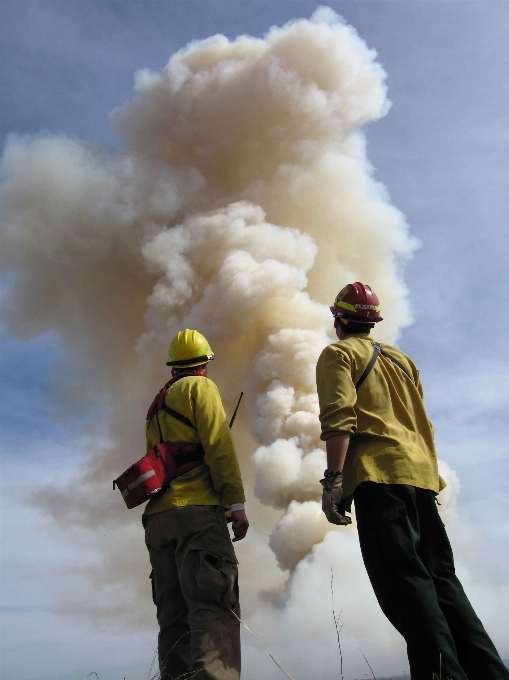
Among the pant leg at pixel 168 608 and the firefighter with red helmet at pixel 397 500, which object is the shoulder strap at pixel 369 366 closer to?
the firefighter with red helmet at pixel 397 500

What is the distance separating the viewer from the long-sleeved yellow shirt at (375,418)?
3674mm

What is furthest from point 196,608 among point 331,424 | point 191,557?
point 331,424

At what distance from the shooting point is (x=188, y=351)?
5.07 metres

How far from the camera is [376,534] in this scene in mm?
3465

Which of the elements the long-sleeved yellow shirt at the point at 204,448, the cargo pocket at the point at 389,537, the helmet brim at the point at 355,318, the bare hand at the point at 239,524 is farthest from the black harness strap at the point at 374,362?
the bare hand at the point at 239,524

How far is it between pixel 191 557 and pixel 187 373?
1.48m

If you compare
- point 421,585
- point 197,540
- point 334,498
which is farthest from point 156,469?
point 421,585

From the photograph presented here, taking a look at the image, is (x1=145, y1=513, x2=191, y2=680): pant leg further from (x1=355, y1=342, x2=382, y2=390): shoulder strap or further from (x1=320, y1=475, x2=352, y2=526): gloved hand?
(x1=355, y1=342, x2=382, y2=390): shoulder strap

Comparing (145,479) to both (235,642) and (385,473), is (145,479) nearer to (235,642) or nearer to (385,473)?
(235,642)

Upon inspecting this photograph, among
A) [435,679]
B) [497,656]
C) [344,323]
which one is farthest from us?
[344,323]

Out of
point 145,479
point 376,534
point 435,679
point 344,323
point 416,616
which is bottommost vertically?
point 435,679

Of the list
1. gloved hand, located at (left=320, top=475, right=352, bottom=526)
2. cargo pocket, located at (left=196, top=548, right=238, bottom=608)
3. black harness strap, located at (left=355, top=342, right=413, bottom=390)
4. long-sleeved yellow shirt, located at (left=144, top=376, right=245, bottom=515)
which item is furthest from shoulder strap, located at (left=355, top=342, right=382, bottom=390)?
cargo pocket, located at (left=196, top=548, right=238, bottom=608)

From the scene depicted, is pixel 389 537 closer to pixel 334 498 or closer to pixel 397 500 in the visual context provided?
pixel 397 500

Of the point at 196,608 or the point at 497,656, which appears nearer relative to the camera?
the point at 497,656
